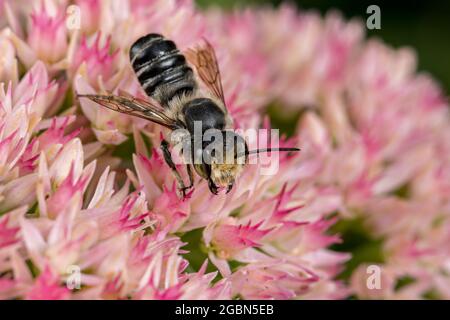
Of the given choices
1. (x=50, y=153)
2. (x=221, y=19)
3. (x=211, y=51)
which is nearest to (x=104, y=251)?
(x=50, y=153)

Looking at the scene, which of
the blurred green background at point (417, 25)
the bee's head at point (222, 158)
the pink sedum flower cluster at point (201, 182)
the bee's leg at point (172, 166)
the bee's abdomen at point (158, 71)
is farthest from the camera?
the blurred green background at point (417, 25)

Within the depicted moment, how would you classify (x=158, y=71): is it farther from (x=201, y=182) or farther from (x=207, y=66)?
(x=201, y=182)

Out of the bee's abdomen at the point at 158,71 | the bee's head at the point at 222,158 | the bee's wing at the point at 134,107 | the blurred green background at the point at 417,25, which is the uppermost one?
the blurred green background at the point at 417,25

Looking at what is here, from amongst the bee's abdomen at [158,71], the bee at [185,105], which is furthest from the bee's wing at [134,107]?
the bee's abdomen at [158,71]

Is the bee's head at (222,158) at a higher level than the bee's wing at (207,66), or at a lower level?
lower

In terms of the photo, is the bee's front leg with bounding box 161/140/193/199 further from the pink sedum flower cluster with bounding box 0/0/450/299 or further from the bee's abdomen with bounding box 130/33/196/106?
the bee's abdomen with bounding box 130/33/196/106

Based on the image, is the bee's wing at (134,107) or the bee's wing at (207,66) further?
the bee's wing at (207,66)

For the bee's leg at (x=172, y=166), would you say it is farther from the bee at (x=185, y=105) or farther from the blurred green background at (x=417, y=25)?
the blurred green background at (x=417, y=25)
